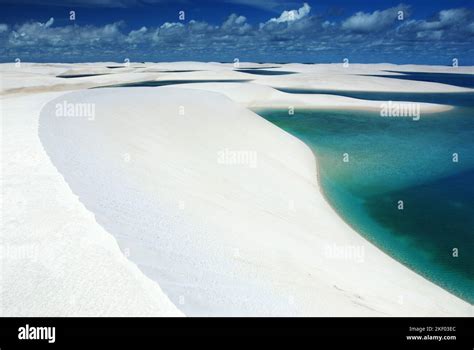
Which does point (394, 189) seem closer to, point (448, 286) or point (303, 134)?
point (448, 286)

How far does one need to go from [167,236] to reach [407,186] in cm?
1115

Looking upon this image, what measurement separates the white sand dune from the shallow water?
33.3 inches

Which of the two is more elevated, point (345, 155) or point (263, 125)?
point (263, 125)

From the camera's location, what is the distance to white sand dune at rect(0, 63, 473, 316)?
13.5 ft

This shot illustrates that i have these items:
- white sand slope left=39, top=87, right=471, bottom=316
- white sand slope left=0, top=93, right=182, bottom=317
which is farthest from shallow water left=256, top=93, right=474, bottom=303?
white sand slope left=0, top=93, right=182, bottom=317

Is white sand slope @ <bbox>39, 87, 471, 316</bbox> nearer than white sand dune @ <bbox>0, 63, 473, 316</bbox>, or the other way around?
white sand dune @ <bbox>0, 63, 473, 316</bbox>

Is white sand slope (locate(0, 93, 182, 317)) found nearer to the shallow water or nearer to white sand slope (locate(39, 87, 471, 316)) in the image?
white sand slope (locate(39, 87, 471, 316))

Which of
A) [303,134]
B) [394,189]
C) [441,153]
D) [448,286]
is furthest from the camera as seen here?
[303,134]

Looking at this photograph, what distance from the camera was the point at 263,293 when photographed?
4.76 meters

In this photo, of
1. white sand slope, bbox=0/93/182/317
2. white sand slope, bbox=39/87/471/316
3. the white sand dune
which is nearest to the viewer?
white sand slope, bbox=0/93/182/317

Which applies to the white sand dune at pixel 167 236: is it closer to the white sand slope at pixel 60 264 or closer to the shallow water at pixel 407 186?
the white sand slope at pixel 60 264

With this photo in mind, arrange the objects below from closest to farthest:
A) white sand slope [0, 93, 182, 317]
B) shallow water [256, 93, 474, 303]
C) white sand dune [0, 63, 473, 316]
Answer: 1. white sand slope [0, 93, 182, 317]
2. white sand dune [0, 63, 473, 316]
3. shallow water [256, 93, 474, 303]

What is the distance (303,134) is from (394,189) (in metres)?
9.99
